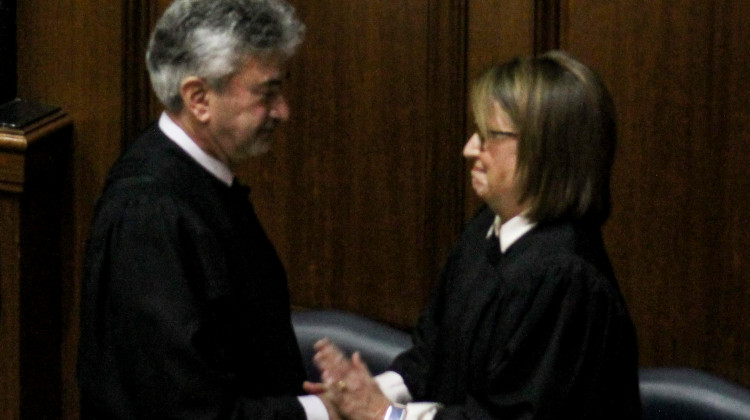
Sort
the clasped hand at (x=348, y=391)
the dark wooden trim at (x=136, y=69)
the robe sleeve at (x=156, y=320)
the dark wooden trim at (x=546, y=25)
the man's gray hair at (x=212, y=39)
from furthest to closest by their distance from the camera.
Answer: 1. the dark wooden trim at (x=136, y=69)
2. the dark wooden trim at (x=546, y=25)
3. the clasped hand at (x=348, y=391)
4. the man's gray hair at (x=212, y=39)
5. the robe sleeve at (x=156, y=320)

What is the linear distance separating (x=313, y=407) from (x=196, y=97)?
554mm

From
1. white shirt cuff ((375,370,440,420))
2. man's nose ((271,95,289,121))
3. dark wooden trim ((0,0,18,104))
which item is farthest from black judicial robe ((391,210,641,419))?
dark wooden trim ((0,0,18,104))

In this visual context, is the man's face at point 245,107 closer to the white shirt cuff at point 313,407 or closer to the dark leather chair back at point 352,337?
the white shirt cuff at point 313,407

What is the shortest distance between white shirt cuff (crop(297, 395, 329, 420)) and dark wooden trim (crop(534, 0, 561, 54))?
3.38ft

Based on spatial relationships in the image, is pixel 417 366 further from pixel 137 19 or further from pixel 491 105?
pixel 137 19

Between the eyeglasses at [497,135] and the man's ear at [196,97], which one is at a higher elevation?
the man's ear at [196,97]

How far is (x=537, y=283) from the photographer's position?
205cm

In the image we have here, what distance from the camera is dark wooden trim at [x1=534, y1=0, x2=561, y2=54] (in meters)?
2.86

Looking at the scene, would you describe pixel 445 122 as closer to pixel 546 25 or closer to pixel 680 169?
pixel 546 25

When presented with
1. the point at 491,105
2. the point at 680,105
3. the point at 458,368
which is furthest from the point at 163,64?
the point at 680,105

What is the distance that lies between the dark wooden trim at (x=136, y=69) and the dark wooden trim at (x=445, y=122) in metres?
0.71

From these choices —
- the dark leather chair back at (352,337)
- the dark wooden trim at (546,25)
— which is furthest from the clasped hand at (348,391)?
the dark wooden trim at (546,25)

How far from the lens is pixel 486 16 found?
292 cm

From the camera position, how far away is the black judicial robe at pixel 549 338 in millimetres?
2016
